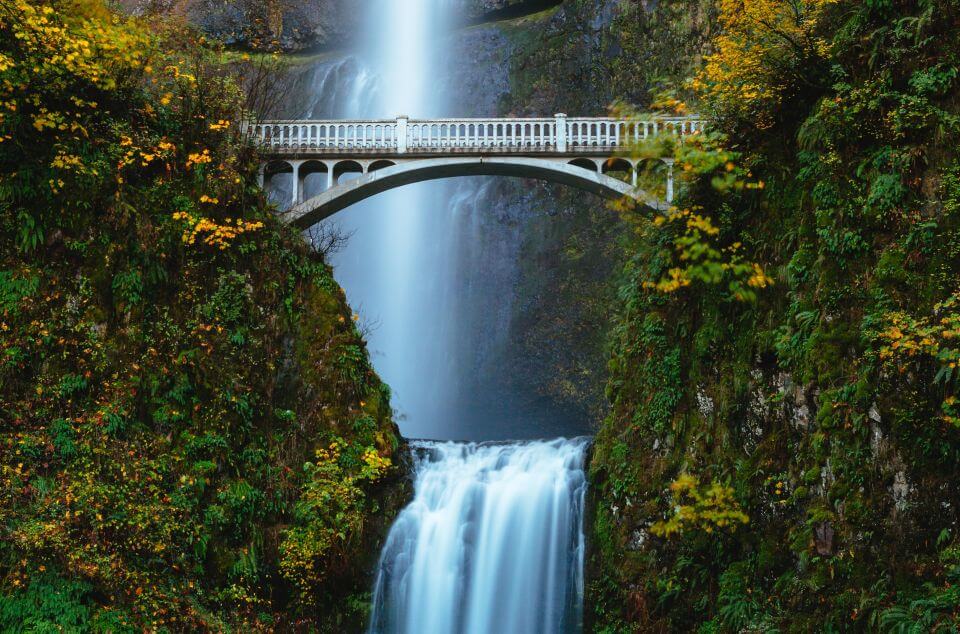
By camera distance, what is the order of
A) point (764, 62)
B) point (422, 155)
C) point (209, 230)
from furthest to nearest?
1. point (422, 155)
2. point (209, 230)
3. point (764, 62)

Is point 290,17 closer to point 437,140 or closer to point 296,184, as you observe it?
point 296,184

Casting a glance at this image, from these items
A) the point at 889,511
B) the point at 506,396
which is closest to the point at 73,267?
the point at 889,511

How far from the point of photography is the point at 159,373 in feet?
47.3

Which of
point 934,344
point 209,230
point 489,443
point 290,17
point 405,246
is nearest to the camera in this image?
point 934,344

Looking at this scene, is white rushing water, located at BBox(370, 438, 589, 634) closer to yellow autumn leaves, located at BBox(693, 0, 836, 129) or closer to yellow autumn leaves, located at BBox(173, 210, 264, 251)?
yellow autumn leaves, located at BBox(173, 210, 264, 251)

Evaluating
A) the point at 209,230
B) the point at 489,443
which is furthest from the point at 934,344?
the point at 209,230

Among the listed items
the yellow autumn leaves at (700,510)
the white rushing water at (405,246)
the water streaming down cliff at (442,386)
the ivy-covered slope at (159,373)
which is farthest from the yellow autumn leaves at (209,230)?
the white rushing water at (405,246)

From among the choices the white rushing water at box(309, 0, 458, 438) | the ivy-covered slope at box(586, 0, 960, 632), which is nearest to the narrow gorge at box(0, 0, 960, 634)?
the ivy-covered slope at box(586, 0, 960, 632)

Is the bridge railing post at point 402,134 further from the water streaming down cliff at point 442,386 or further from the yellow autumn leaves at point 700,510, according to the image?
the yellow autumn leaves at point 700,510

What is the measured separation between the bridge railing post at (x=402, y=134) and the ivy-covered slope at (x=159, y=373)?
3.36m

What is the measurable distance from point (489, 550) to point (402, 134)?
9592 millimetres

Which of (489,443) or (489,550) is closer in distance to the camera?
(489,550)

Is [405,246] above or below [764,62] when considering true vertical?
below

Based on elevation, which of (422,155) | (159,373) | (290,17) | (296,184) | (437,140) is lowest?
(159,373)
